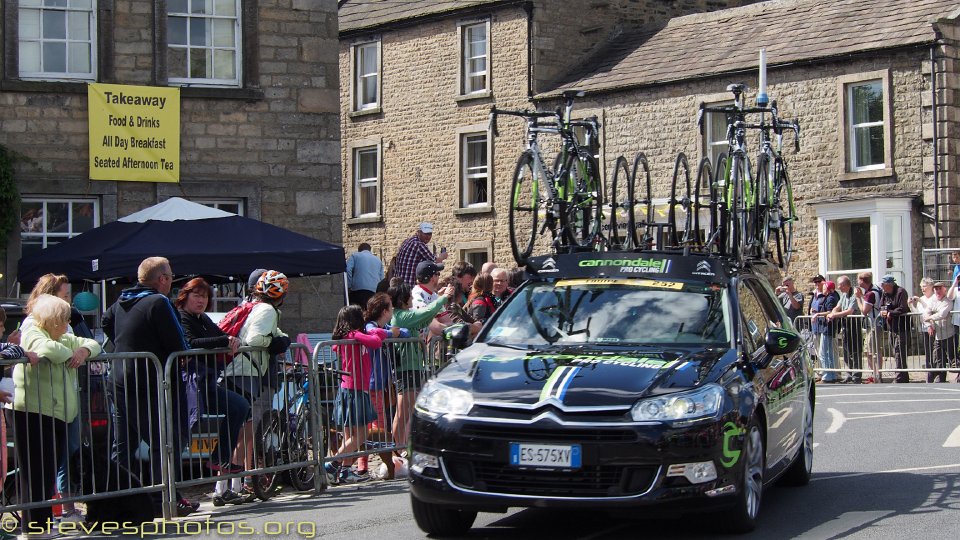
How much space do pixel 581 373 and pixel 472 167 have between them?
3227 cm

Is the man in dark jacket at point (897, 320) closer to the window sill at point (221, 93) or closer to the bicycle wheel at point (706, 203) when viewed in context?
the window sill at point (221, 93)

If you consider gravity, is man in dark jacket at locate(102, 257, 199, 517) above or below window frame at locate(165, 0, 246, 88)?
below

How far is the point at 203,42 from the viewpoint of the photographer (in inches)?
813

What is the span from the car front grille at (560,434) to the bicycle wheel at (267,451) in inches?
135

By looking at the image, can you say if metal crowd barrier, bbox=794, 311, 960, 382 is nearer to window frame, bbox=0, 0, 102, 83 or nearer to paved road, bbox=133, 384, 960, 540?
paved road, bbox=133, 384, 960, 540

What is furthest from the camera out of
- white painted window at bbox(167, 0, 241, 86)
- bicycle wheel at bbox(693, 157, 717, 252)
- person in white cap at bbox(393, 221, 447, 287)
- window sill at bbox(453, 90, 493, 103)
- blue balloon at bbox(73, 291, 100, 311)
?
window sill at bbox(453, 90, 493, 103)

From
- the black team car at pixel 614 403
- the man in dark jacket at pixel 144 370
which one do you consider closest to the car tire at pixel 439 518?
the black team car at pixel 614 403

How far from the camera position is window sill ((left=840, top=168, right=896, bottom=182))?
32375mm

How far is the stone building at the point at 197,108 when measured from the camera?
64.4 feet

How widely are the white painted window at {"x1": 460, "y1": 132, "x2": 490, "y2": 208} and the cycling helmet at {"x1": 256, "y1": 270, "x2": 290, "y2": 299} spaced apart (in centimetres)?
2908

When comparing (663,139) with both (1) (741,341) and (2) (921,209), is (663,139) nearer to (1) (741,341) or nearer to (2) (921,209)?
(2) (921,209)

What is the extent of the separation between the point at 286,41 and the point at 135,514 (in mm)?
11947

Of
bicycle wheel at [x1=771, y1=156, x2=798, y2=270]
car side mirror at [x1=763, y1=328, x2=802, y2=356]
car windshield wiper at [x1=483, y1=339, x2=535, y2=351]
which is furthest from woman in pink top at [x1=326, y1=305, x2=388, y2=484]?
bicycle wheel at [x1=771, y1=156, x2=798, y2=270]

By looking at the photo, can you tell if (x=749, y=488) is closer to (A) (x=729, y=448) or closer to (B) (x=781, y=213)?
(A) (x=729, y=448)
